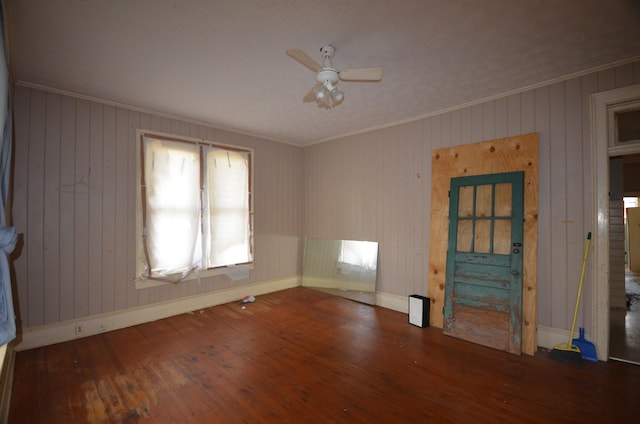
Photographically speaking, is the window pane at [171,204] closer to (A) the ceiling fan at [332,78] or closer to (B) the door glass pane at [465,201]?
(A) the ceiling fan at [332,78]

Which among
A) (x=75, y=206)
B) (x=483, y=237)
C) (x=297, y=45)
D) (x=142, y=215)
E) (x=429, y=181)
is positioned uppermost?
(x=297, y=45)

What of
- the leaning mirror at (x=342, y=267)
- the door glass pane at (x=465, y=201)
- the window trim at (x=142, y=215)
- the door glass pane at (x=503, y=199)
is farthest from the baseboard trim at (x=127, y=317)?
the door glass pane at (x=503, y=199)

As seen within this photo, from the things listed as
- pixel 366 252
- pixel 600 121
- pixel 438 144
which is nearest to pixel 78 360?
pixel 366 252

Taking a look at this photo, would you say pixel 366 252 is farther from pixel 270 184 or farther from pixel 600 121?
pixel 600 121

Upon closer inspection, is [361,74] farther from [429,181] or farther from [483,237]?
[483,237]

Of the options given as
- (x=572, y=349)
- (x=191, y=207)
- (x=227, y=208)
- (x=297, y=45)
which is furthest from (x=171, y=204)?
(x=572, y=349)

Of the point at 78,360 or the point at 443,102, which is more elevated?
the point at 443,102

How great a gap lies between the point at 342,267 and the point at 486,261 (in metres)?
2.34

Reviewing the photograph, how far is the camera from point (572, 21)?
6.76ft

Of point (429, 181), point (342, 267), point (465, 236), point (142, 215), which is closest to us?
point (465, 236)

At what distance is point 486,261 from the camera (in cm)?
327

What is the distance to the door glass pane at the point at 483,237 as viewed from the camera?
130 inches

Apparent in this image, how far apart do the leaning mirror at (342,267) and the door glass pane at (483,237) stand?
154cm

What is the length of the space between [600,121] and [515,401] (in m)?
2.67
